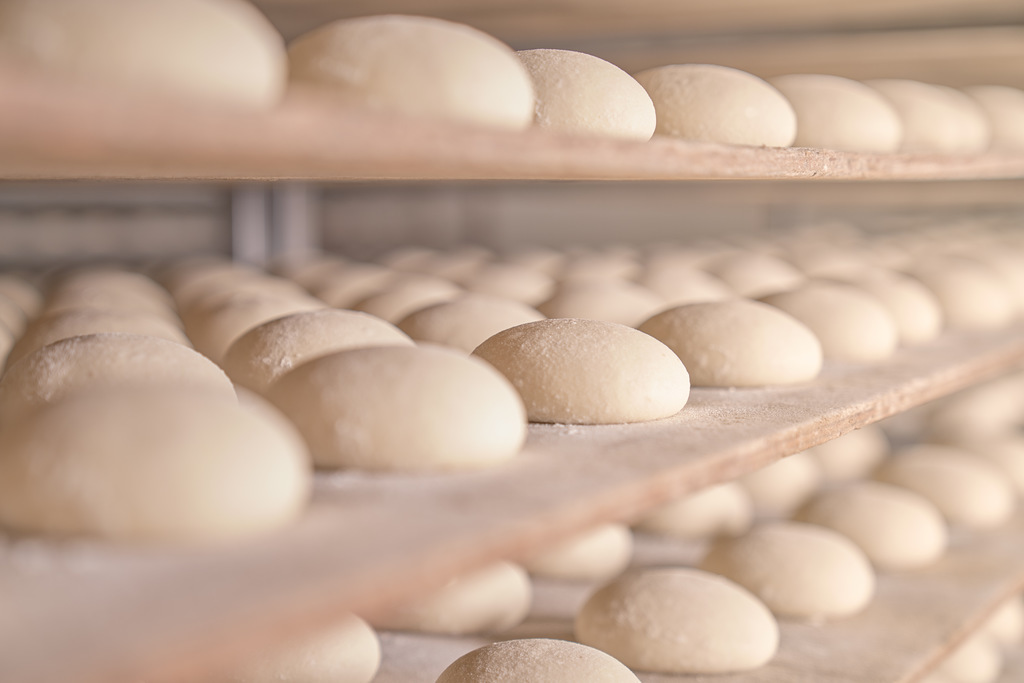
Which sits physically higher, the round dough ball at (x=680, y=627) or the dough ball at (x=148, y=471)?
the dough ball at (x=148, y=471)

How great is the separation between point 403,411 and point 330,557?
0.24 metres

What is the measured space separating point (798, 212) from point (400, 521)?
4983mm

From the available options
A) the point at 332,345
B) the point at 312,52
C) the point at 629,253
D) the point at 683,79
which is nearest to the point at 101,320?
the point at 332,345

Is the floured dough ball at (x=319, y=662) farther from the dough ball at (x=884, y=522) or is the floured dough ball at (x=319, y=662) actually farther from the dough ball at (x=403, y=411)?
the dough ball at (x=884, y=522)

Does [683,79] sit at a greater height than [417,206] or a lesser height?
greater

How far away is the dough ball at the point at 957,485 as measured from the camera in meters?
2.31

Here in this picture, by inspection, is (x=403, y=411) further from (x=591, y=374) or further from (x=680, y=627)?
(x=680, y=627)

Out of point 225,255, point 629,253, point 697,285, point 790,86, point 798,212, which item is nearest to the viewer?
point 790,86

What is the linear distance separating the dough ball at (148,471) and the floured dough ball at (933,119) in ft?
4.77

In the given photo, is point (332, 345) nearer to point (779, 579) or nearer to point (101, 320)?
point (101, 320)

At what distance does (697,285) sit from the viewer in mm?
2176

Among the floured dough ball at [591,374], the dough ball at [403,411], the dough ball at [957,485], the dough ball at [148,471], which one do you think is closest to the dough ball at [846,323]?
the floured dough ball at [591,374]

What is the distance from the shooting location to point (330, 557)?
0.67m

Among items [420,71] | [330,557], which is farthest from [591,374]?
[330,557]
